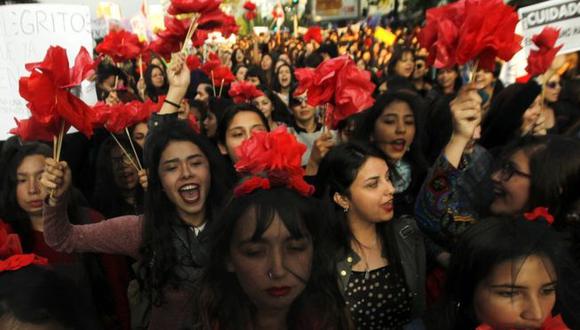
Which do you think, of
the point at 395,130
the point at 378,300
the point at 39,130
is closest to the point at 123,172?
the point at 39,130

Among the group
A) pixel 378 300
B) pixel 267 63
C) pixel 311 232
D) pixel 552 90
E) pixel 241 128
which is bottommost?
pixel 378 300

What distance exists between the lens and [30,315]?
1578 mm

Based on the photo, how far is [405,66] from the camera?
240 inches

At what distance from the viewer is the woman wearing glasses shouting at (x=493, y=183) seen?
7.07 feet

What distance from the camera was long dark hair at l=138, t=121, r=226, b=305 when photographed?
227 centimetres

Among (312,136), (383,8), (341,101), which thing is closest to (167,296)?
(341,101)

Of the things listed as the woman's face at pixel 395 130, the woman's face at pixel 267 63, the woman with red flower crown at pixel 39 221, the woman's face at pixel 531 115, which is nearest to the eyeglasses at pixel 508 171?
the woman's face at pixel 395 130

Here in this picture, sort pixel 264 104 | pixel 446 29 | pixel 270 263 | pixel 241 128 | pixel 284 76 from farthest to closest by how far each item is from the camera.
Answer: pixel 284 76, pixel 264 104, pixel 241 128, pixel 446 29, pixel 270 263

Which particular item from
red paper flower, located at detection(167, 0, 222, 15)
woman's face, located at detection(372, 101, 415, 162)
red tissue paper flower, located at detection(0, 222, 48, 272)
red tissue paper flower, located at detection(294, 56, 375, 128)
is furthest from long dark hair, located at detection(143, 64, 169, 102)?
red tissue paper flower, located at detection(0, 222, 48, 272)

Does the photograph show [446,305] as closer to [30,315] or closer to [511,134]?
[30,315]

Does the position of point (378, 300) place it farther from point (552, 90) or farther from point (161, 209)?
point (552, 90)

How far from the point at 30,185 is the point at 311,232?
64.8 inches

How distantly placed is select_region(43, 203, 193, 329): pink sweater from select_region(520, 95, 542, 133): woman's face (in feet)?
9.12

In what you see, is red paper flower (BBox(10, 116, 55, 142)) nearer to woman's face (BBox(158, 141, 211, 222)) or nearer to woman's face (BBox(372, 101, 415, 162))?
woman's face (BBox(158, 141, 211, 222))
